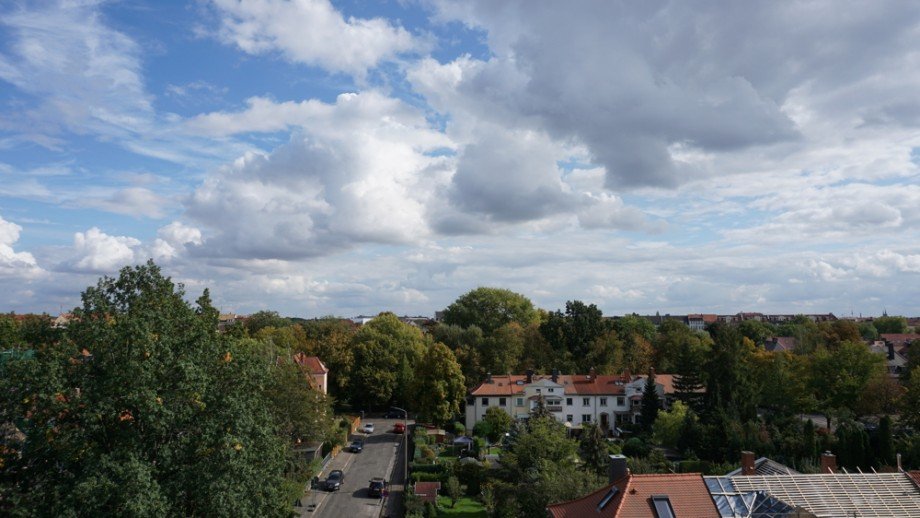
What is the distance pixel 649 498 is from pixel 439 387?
35702 millimetres

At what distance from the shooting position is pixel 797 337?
9350 centimetres

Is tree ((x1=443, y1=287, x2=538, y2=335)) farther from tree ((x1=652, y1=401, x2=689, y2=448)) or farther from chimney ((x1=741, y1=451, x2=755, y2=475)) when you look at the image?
chimney ((x1=741, y1=451, x2=755, y2=475))

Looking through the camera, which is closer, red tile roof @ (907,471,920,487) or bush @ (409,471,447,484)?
red tile roof @ (907,471,920,487)

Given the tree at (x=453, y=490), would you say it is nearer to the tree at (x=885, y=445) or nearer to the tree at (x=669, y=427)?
the tree at (x=669, y=427)

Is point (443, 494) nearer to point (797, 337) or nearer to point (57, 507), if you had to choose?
point (57, 507)

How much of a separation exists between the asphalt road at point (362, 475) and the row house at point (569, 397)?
890 cm

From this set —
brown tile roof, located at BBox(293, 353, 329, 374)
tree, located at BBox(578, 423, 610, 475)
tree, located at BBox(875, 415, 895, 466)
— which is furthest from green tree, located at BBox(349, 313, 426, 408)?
tree, located at BBox(875, 415, 895, 466)

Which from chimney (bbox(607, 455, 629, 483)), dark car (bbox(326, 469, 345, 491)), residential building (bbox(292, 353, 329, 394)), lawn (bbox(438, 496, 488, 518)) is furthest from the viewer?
residential building (bbox(292, 353, 329, 394))

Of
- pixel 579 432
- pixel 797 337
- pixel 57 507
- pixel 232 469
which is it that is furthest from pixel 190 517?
pixel 797 337

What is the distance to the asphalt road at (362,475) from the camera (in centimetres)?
4031

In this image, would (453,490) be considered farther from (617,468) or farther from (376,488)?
(617,468)

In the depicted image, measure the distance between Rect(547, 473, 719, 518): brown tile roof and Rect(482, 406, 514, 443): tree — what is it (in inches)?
1202

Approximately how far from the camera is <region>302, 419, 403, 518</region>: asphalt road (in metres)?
40.3

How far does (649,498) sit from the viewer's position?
24.0m
